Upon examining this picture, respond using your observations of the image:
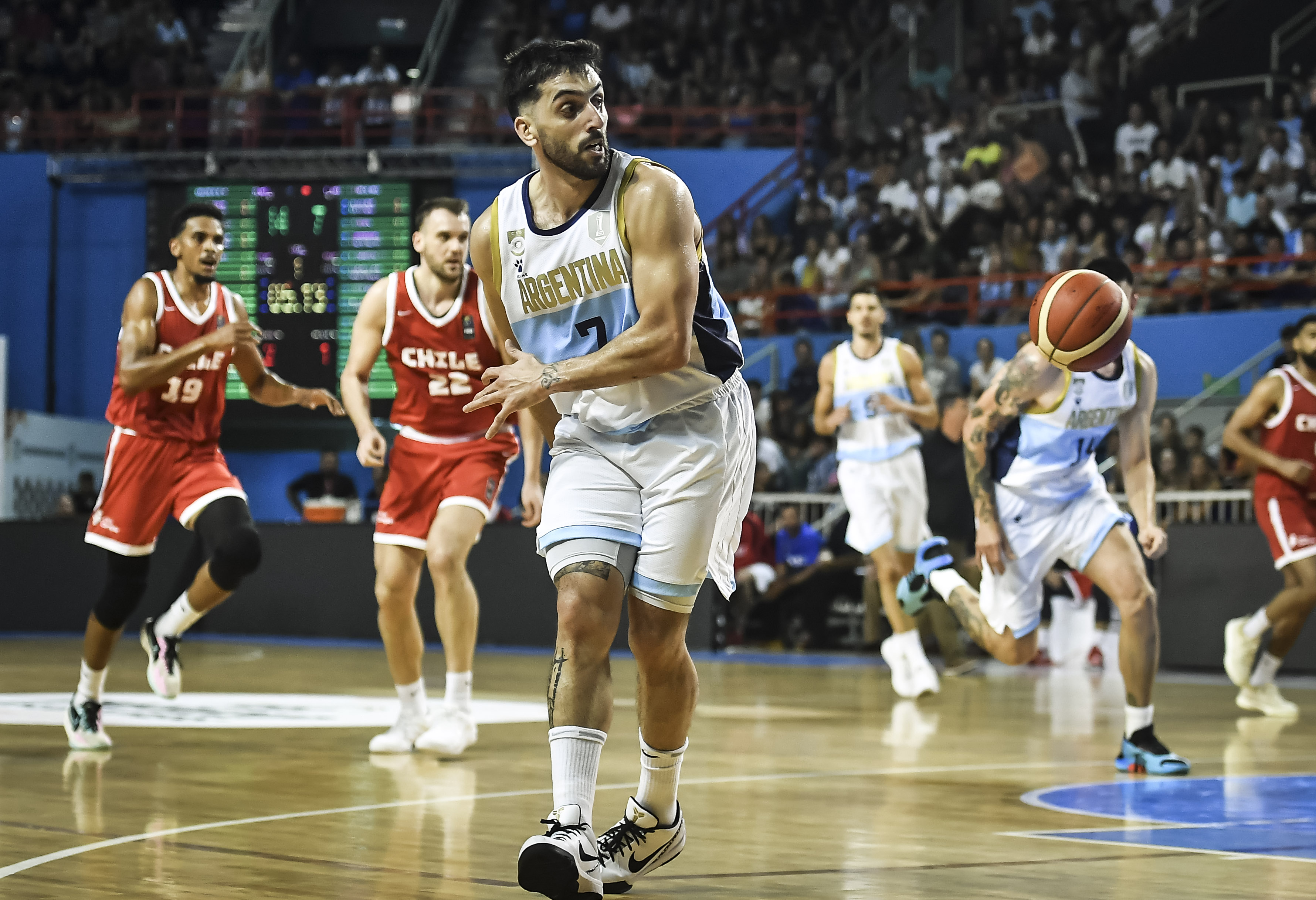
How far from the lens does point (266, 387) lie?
292 inches

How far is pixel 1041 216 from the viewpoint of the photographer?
56.1ft

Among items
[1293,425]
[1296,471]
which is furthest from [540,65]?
[1293,425]

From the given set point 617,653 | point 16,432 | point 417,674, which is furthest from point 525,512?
point 16,432

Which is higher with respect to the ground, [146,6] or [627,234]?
[146,6]

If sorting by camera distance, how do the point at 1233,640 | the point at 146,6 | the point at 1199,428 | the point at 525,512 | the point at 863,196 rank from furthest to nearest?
the point at 146,6
the point at 863,196
the point at 1199,428
the point at 1233,640
the point at 525,512

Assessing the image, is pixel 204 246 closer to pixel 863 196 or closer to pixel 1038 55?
pixel 863 196

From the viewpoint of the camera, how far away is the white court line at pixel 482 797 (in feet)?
14.7

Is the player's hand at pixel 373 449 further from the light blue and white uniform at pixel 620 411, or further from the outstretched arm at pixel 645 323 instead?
the outstretched arm at pixel 645 323

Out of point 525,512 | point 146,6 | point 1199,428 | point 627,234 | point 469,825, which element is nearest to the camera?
point 627,234

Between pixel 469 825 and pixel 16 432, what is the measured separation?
47.2ft

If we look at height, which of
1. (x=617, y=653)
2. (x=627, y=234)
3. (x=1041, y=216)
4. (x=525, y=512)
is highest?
(x=1041, y=216)

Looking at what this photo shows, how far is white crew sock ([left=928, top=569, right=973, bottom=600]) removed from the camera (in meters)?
7.72

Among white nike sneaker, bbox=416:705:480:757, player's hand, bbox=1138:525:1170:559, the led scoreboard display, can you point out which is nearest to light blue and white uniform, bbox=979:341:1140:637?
player's hand, bbox=1138:525:1170:559

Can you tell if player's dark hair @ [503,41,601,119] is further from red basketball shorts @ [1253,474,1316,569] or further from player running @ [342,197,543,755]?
red basketball shorts @ [1253,474,1316,569]
